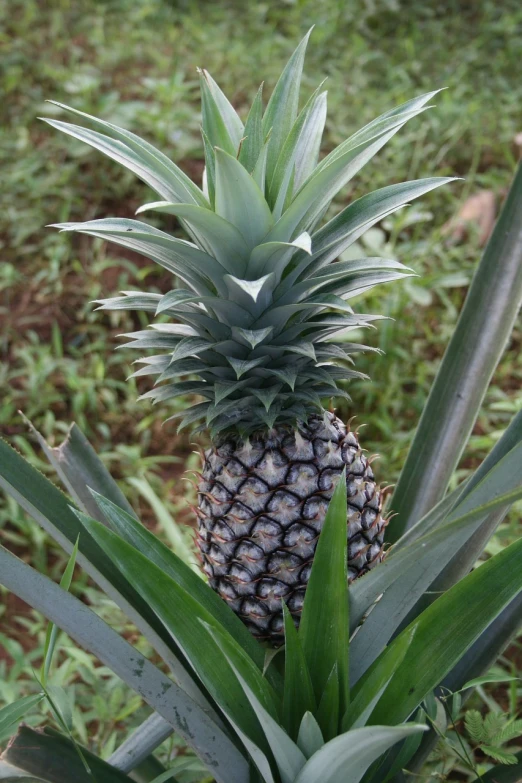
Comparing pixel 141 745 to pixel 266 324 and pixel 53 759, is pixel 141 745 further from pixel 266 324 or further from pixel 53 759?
pixel 266 324

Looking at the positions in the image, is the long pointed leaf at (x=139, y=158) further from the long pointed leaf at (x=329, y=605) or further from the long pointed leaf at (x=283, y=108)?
the long pointed leaf at (x=329, y=605)

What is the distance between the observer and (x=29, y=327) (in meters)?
2.46

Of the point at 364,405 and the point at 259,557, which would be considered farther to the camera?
the point at 364,405

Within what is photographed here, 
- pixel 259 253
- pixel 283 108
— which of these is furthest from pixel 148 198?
pixel 259 253

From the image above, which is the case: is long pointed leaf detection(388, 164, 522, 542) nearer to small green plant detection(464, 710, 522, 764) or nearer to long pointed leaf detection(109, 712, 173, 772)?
small green plant detection(464, 710, 522, 764)

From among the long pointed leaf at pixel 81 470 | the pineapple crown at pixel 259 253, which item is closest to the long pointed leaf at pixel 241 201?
the pineapple crown at pixel 259 253

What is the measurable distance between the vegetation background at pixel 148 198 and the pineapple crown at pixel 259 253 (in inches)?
24.8

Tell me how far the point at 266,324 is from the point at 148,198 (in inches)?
73.0

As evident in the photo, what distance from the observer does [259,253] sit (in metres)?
0.93

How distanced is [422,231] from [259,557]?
1.89 metres

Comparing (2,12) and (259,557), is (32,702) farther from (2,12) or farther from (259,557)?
(2,12)

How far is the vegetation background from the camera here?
1.97 metres

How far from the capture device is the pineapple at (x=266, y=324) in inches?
36.8

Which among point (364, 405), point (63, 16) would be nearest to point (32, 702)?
point (364, 405)
